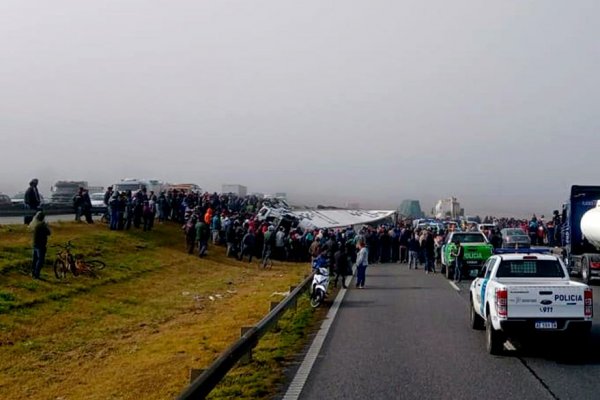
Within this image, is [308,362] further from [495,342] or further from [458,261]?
[458,261]

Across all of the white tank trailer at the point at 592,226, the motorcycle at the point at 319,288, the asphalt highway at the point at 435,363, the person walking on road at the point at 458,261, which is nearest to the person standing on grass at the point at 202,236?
the person walking on road at the point at 458,261

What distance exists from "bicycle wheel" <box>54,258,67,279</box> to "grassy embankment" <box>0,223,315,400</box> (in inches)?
11.3

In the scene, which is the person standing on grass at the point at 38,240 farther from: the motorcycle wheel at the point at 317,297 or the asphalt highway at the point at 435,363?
the asphalt highway at the point at 435,363

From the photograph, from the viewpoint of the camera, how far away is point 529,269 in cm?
1418

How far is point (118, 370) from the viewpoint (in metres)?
14.1

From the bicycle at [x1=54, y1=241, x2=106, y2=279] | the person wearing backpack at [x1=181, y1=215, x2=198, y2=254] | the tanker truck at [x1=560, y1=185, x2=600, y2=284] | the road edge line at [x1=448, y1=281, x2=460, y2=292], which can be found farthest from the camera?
the person wearing backpack at [x1=181, y1=215, x2=198, y2=254]

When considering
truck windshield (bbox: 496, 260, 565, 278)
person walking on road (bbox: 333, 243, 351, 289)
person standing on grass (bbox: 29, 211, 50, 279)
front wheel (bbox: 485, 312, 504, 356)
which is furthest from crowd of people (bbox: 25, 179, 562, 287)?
front wheel (bbox: 485, 312, 504, 356)

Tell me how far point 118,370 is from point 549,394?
7.60 m

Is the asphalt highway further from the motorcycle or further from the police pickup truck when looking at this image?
the motorcycle

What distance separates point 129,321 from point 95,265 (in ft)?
20.8

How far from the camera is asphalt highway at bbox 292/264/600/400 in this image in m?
9.68

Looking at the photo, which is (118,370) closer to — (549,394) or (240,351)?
(240,351)

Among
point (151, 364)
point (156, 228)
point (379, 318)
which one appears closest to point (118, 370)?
point (151, 364)

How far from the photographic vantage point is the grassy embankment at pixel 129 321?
12.7 meters
